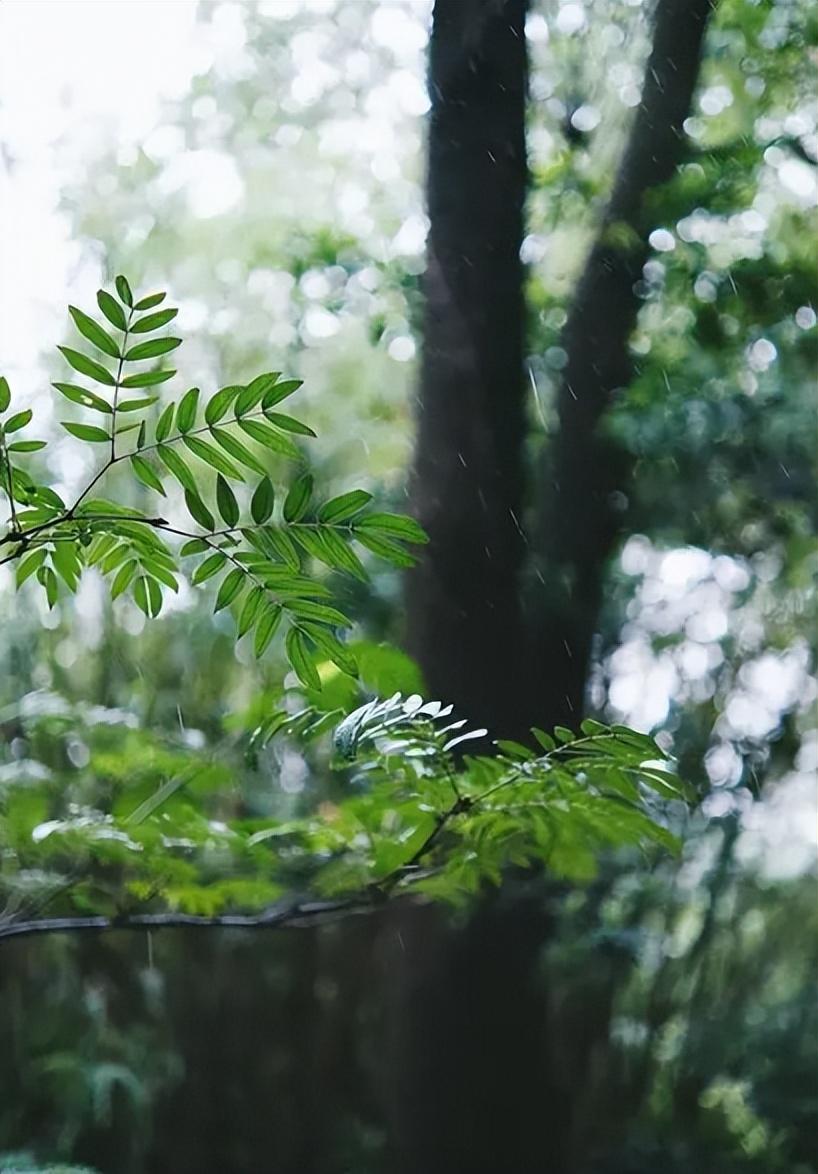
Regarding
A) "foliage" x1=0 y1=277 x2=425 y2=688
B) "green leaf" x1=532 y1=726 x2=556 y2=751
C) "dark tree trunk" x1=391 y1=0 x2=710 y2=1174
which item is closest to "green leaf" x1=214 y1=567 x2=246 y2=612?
"foliage" x1=0 y1=277 x2=425 y2=688

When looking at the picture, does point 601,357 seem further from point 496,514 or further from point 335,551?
point 335,551

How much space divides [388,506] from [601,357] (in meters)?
0.38

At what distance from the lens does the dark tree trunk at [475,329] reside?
159 cm

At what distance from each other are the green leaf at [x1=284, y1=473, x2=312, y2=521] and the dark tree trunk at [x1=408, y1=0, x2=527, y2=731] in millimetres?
905

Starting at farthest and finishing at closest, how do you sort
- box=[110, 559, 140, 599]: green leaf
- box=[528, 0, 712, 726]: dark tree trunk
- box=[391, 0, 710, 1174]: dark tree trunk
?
box=[528, 0, 712, 726]: dark tree trunk < box=[391, 0, 710, 1174]: dark tree trunk < box=[110, 559, 140, 599]: green leaf

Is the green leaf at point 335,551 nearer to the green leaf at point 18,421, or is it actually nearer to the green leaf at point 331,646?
the green leaf at point 331,646

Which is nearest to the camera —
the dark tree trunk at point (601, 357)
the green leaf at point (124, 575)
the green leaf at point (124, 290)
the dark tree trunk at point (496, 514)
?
the green leaf at point (124, 290)

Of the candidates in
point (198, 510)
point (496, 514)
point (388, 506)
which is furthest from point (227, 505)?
point (388, 506)

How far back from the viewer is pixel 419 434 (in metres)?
1.65

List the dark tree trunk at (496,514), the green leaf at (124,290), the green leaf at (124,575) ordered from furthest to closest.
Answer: the dark tree trunk at (496,514) → the green leaf at (124,575) → the green leaf at (124,290)

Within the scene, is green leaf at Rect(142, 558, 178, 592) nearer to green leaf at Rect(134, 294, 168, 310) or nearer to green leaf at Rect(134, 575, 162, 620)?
green leaf at Rect(134, 575, 162, 620)

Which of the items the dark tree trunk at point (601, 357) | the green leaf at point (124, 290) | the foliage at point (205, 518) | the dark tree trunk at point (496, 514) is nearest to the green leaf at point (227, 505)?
the foliage at point (205, 518)

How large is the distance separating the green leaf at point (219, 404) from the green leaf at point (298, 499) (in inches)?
2.5

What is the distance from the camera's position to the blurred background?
1.74m
